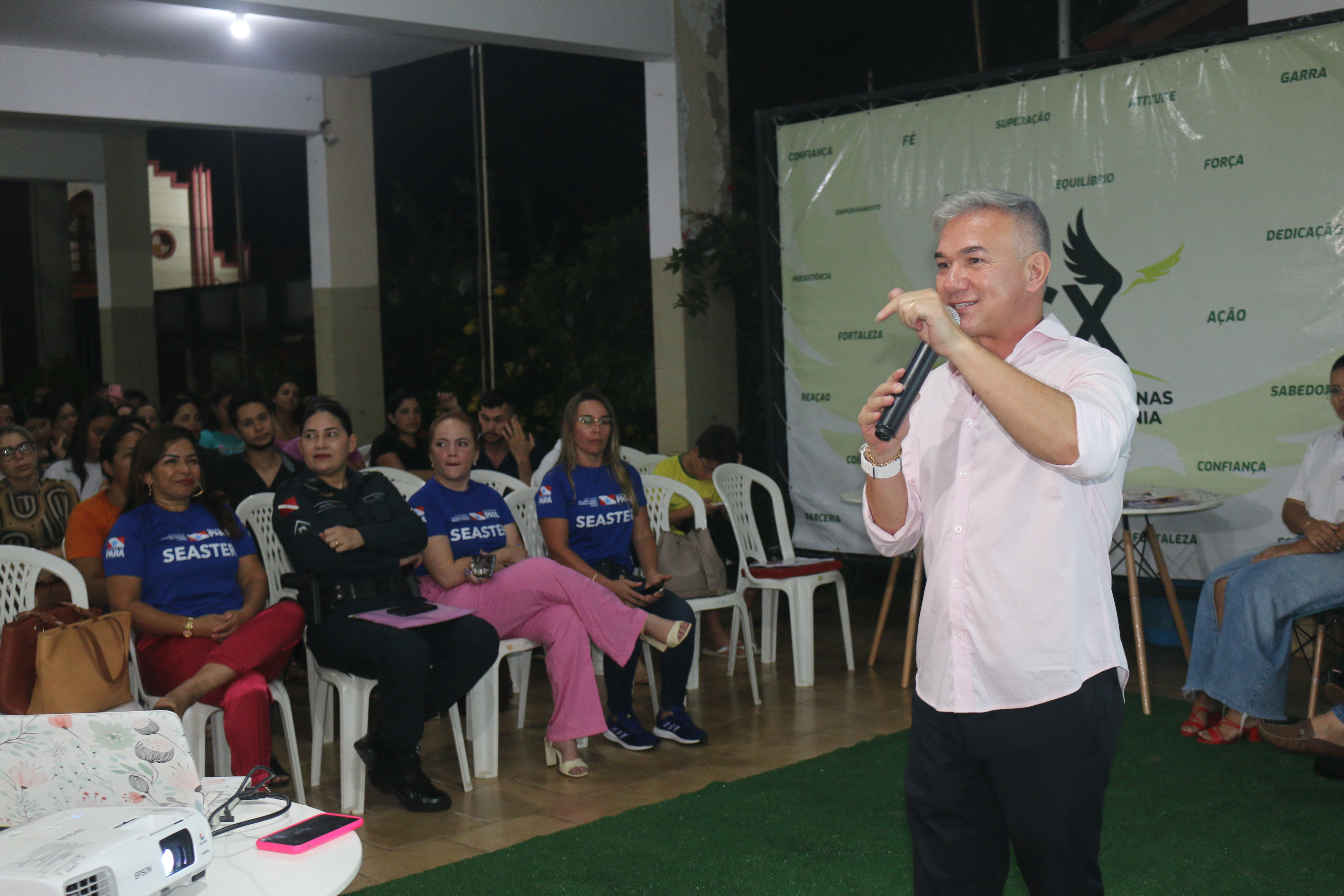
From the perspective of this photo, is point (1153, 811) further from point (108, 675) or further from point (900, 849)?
point (108, 675)

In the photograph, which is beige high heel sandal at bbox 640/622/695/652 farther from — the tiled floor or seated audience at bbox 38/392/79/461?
seated audience at bbox 38/392/79/461

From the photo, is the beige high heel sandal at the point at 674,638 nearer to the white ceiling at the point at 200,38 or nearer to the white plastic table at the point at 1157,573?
the white plastic table at the point at 1157,573

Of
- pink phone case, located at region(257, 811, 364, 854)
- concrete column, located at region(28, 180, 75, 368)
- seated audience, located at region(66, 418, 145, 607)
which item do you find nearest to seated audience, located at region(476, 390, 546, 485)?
seated audience, located at region(66, 418, 145, 607)

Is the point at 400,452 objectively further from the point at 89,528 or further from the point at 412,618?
the point at 412,618

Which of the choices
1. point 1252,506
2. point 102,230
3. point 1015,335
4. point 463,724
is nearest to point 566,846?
point 463,724

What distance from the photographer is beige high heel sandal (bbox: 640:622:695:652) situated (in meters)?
Result: 4.13

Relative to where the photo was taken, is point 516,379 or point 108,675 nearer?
point 108,675

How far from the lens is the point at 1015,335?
1678mm

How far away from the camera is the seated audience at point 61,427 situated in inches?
268

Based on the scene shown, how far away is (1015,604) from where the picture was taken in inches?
63.6

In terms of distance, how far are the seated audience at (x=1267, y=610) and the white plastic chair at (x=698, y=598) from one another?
1.63 m

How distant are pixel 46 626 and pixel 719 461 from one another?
304 cm

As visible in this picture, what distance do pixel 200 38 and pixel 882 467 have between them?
6.70 metres

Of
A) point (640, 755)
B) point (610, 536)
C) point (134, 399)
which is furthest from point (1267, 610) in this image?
point (134, 399)
